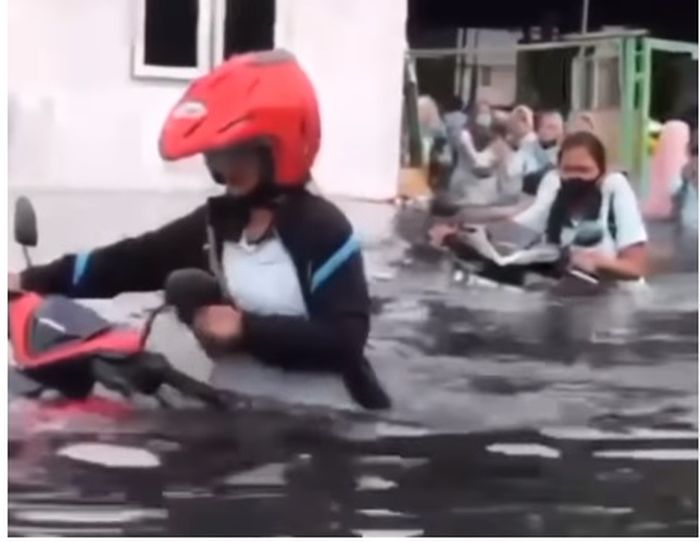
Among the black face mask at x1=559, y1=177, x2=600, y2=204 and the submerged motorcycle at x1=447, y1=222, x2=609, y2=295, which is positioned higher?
the black face mask at x1=559, y1=177, x2=600, y2=204

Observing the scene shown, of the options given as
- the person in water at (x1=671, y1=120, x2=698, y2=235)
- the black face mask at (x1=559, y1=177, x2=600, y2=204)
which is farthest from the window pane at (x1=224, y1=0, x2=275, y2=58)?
the person in water at (x1=671, y1=120, x2=698, y2=235)

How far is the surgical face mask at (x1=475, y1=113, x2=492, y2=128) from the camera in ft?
5.57

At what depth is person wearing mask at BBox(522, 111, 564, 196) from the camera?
171cm

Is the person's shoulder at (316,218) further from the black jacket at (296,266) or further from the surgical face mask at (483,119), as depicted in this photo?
the surgical face mask at (483,119)

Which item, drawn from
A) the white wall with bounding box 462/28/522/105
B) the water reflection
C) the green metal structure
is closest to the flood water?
the water reflection

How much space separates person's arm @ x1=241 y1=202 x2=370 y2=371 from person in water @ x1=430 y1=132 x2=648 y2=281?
0.12 m

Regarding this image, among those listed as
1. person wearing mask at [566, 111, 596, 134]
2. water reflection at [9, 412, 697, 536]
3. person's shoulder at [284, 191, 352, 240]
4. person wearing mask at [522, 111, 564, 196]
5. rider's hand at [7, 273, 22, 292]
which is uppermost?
person wearing mask at [566, 111, 596, 134]

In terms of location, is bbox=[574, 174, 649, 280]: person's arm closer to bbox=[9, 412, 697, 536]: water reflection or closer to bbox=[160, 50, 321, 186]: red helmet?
bbox=[9, 412, 697, 536]: water reflection

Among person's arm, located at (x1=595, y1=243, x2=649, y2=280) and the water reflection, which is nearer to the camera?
the water reflection

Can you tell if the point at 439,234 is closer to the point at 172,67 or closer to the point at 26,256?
the point at 172,67

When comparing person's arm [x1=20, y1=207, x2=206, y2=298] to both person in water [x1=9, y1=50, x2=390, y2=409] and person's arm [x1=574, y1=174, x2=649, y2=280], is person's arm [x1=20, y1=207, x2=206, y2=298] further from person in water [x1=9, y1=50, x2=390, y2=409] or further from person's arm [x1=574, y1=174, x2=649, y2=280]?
person's arm [x1=574, y1=174, x2=649, y2=280]

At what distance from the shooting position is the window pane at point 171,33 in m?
1.66

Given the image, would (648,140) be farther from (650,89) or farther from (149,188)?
(149,188)

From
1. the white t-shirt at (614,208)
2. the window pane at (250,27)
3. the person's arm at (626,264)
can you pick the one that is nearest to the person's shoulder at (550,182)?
the white t-shirt at (614,208)
